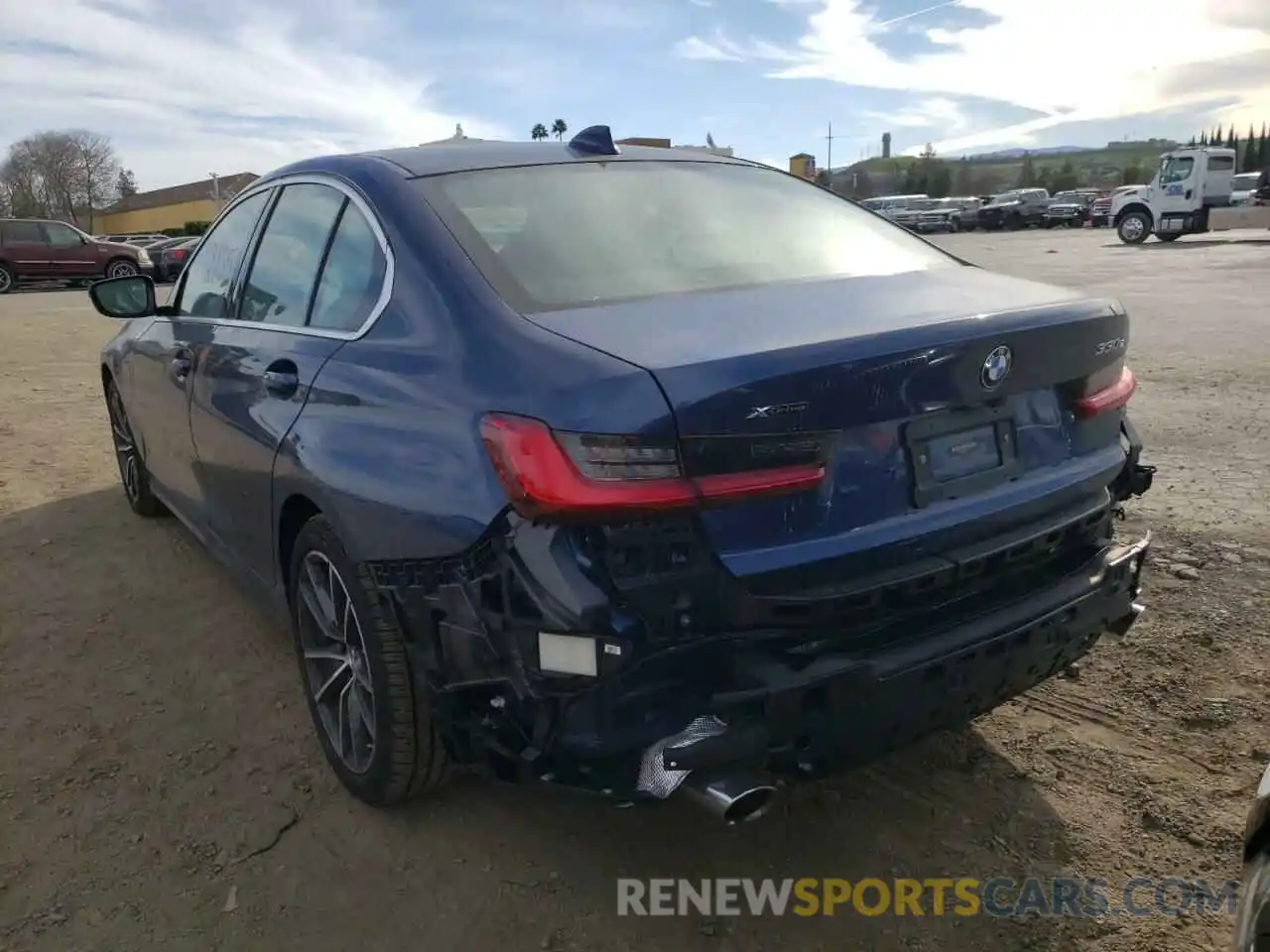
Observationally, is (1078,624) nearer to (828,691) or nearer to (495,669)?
(828,691)

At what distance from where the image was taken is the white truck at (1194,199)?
27.9 metres

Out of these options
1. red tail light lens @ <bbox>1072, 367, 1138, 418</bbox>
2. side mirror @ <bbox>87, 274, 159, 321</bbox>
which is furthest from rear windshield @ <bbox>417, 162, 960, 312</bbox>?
side mirror @ <bbox>87, 274, 159, 321</bbox>

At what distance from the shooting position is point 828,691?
196 centimetres

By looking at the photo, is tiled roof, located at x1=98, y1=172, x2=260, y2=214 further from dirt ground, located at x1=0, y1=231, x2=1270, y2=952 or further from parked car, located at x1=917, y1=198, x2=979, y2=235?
dirt ground, located at x1=0, y1=231, x2=1270, y2=952

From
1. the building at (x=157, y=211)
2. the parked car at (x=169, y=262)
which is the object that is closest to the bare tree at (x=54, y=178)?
the building at (x=157, y=211)

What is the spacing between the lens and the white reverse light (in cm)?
190

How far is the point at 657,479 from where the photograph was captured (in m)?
1.87

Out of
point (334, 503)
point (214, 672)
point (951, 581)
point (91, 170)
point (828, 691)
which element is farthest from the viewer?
point (91, 170)

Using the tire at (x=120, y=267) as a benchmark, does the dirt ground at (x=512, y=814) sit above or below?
below

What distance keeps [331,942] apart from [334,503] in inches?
39.3

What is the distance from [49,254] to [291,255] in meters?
25.4

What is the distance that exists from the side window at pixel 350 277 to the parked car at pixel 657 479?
1 cm

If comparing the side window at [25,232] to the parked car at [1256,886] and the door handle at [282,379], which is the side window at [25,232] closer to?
the door handle at [282,379]

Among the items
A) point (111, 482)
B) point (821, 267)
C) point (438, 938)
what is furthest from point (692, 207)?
point (111, 482)
